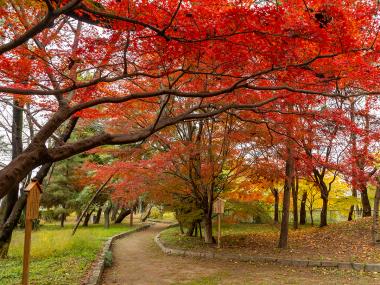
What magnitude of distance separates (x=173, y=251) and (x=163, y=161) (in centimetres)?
370

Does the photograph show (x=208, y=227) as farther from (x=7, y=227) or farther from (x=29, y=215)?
(x=29, y=215)

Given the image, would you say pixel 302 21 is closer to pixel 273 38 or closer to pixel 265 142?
pixel 273 38

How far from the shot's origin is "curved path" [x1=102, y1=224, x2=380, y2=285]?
27.7 ft

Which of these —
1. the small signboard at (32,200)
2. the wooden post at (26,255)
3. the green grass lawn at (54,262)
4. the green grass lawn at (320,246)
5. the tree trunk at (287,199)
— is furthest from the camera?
the tree trunk at (287,199)

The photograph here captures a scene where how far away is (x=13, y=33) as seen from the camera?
322 inches

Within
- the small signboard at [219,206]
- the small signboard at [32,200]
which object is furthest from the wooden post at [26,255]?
the small signboard at [219,206]

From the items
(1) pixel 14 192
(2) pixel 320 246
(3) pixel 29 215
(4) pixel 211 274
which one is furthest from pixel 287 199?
(3) pixel 29 215

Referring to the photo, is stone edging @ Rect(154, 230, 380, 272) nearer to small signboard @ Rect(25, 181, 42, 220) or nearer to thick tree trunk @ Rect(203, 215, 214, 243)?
thick tree trunk @ Rect(203, 215, 214, 243)

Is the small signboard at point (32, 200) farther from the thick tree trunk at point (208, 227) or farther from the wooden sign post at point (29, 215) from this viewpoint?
the thick tree trunk at point (208, 227)

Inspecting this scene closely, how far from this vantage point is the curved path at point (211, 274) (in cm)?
845

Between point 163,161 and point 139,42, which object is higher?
point 139,42

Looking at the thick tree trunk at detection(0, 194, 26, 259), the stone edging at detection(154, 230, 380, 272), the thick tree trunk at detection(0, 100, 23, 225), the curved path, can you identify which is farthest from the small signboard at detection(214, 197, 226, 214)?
the thick tree trunk at detection(0, 100, 23, 225)

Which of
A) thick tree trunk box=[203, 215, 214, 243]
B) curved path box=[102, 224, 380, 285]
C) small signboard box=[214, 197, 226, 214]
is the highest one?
small signboard box=[214, 197, 226, 214]

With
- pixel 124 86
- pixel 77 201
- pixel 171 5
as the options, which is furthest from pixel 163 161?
pixel 77 201
